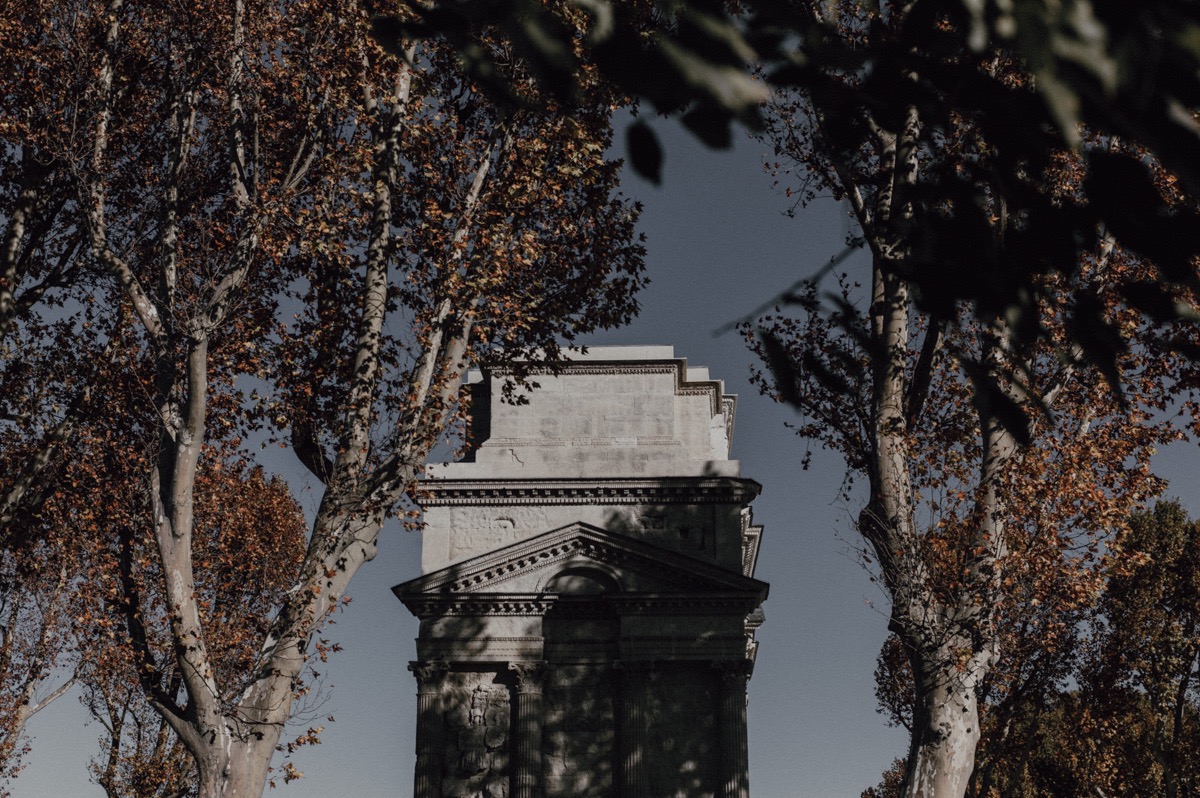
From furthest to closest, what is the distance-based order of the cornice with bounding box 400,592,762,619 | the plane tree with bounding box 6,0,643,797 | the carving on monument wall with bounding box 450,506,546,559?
the carving on monument wall with bounding box 450,506,546,559, the cornice with bounding box 400,592,762,619, the plane tree with bounding box 6,0,643,797

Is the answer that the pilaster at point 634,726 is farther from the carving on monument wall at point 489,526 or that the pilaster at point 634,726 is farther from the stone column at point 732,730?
the carving on monument wall at point 489,526

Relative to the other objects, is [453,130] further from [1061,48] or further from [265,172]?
[1061,48]

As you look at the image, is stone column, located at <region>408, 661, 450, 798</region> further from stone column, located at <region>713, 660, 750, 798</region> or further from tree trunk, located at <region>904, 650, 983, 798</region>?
tree trunk, located at <region>904, 650, 983, 798</region>

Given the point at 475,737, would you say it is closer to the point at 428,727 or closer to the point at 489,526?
the point at 428,727

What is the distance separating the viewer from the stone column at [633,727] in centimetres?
2848

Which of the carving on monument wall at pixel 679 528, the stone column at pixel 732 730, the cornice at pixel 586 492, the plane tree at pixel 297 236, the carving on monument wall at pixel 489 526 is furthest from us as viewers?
the carving on monument wall at pixel 489 526

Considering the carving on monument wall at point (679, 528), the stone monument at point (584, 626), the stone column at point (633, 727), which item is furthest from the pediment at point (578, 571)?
the stone column at point (633, 727)

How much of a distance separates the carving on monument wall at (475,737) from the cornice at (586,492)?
4.72 m

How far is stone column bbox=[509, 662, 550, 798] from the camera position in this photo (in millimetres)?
28734

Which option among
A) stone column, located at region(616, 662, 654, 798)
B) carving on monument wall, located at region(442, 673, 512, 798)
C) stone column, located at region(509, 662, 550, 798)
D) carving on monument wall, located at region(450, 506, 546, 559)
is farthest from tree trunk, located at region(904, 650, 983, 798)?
carving on monument wall, located at region(450, 506, 546, 559)

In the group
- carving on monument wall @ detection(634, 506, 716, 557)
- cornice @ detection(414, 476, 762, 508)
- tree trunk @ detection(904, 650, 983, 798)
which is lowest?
tree trunk @ detection(904, 650, 983, 798)

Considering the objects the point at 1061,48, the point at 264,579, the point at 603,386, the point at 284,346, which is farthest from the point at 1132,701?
the point at 1061,48

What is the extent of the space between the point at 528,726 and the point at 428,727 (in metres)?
2.62

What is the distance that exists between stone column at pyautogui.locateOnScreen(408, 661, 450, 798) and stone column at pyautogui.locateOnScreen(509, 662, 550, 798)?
2.03 m
